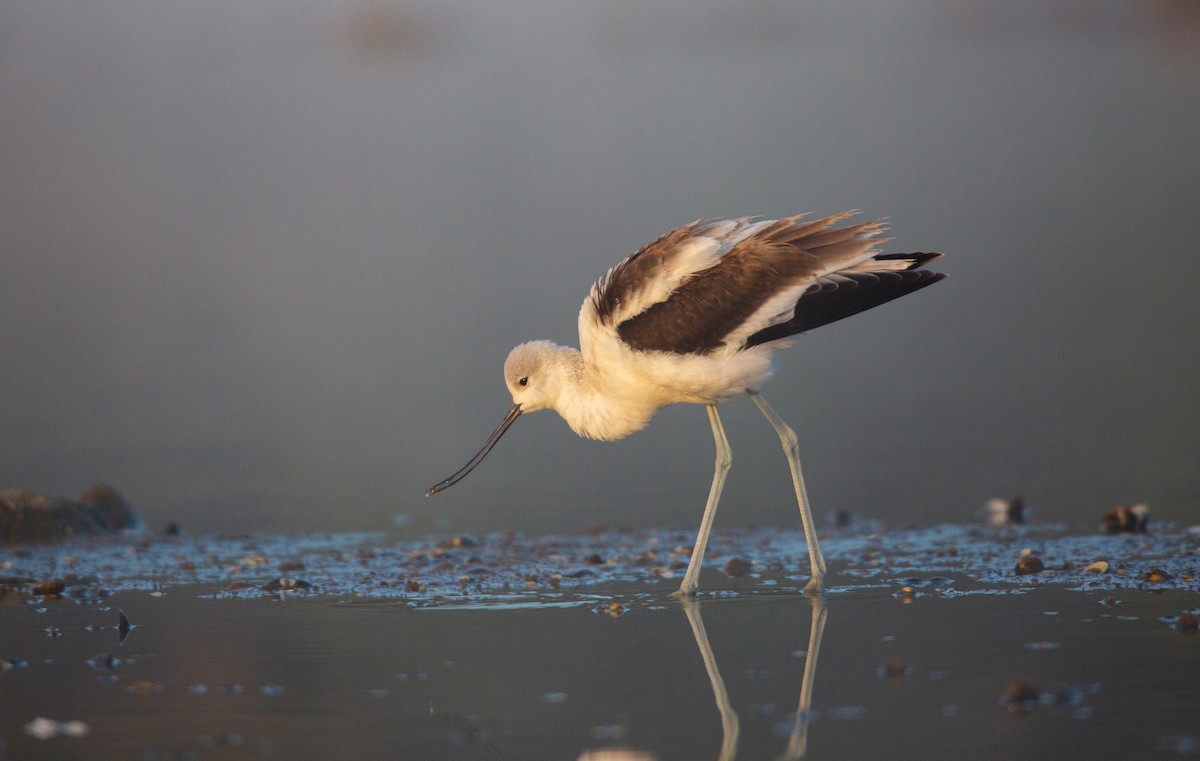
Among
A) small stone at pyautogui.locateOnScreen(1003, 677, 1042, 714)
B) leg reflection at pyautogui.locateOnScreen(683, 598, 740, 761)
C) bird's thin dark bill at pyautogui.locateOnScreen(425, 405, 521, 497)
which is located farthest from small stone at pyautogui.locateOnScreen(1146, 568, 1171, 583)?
bird's thin dark bill at pyautogui.locateOnScreen(425, 405, 521, 497)

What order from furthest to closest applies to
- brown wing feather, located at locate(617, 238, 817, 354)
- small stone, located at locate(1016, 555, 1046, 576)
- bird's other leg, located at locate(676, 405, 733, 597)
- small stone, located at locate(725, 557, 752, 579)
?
small stone, located at locate(725, 557, 752, 579) < brown wing feather, located at locate(617, 238, 817, 354) < small stone, located at locate(1016, 555, 1046, 576) < bird's other leg, located at locate(676, 405, 733, 597)

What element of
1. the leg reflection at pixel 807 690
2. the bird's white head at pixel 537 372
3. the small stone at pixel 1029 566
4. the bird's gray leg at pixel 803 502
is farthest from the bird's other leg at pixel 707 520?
the small stone at pixel 1029 566

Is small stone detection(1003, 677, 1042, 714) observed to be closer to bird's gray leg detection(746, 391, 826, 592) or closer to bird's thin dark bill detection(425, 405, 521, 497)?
bird's gray leg detection(746, 391, 826, 592)

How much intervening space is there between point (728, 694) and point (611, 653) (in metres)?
0.76

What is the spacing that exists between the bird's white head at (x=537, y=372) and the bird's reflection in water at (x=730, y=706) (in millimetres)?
1871

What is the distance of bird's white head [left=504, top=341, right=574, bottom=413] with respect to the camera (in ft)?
27.0

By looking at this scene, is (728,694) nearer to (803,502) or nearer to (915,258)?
(803,502)

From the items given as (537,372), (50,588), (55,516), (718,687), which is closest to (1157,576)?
(718,687)

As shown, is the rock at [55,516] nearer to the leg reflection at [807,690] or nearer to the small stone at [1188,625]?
the leg reflection at [807,690]

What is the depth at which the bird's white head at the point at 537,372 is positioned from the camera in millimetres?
8242

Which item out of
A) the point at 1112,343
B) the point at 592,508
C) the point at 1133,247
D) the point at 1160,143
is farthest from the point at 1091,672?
the point at 1160,143

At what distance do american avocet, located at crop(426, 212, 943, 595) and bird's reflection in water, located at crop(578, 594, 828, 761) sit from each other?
73 cm

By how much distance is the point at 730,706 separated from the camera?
5.07m

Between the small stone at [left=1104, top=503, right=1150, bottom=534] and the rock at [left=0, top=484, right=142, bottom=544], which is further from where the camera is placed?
the rock at [left=0, top=484, right=142, bottom=544]
